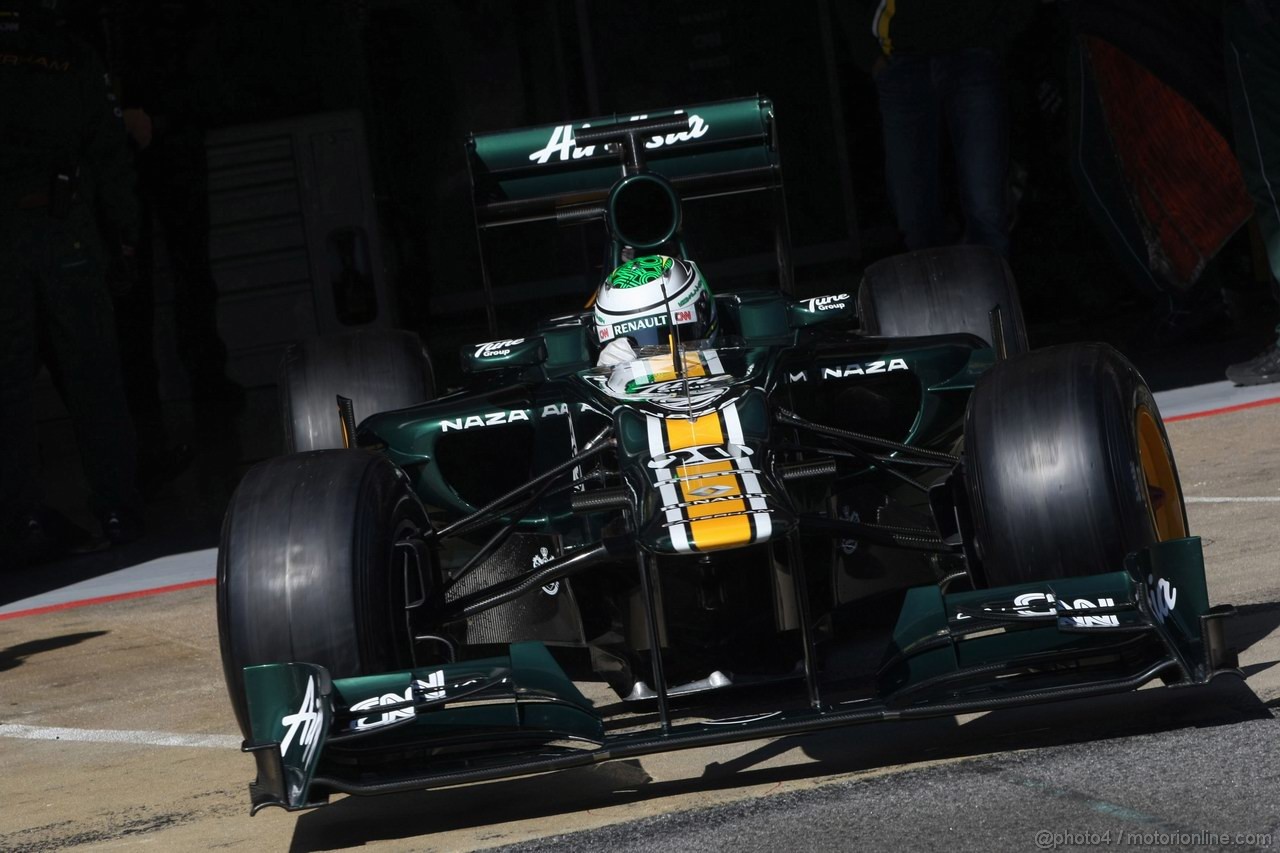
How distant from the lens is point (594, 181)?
20.1ft

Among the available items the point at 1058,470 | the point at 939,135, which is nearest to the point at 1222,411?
the point at 939,135

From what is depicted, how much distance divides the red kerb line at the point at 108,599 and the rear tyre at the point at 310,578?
3030 mm

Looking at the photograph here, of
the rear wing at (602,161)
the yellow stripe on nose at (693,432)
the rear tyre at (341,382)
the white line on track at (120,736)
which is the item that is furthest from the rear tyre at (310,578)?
the rear wing at (602,161)

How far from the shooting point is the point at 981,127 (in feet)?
26.4

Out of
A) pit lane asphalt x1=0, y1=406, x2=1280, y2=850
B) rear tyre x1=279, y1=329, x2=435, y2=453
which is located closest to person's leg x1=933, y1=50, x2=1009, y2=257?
pit lane asphalt x1=0, y1=406, x2=1280, y2=850

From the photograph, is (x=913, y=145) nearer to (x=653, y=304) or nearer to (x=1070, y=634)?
(x=653, y=304)

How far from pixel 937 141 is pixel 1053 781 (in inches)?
202

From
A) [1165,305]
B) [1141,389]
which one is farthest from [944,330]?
[1165,305]

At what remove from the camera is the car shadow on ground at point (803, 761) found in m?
3.86

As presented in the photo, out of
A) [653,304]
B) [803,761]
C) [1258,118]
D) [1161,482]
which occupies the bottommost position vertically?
[803,761]

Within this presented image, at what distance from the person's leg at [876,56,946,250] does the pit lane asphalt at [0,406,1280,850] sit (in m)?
3.17

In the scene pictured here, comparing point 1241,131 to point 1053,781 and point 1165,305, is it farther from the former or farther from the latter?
point 1053,781

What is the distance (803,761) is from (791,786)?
218 mm

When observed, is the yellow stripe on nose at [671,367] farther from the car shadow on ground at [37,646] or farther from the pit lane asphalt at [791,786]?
the car shadow on ground at [37,646]
